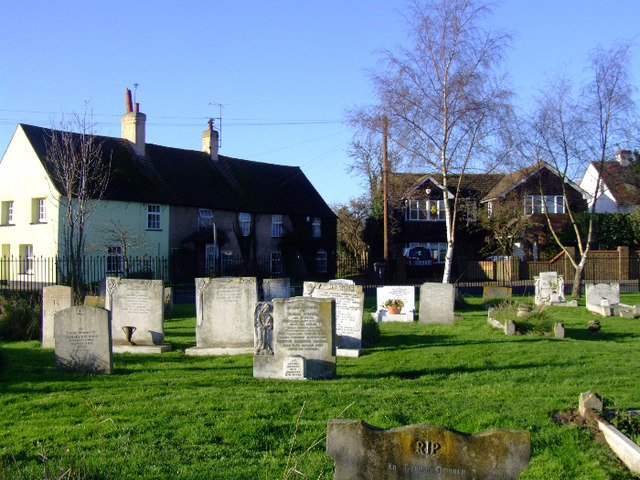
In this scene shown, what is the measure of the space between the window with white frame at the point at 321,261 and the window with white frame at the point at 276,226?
131 inches

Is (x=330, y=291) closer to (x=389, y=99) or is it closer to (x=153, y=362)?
(x=153, y=362)

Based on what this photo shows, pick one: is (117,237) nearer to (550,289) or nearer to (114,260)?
(114,260)

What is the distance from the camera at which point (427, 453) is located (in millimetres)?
3666

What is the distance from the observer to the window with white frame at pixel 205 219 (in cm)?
3566

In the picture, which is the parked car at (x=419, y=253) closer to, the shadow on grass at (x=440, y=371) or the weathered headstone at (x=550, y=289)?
the weathered headstone at (x=550, y=289)

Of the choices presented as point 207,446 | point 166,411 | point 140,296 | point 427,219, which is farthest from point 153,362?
point 427,219

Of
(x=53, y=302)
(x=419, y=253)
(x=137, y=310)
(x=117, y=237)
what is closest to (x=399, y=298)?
(x=137, y=310)

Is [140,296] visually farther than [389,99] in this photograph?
No

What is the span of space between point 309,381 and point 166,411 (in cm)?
275

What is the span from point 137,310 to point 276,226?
1048 inches

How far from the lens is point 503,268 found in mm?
35562

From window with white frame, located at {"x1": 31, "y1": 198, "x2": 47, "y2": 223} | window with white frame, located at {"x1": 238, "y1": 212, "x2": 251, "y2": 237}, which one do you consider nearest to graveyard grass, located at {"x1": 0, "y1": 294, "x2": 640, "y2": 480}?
window with white frame, located at {"x1": 31, "y1": 198, "x2": 47, "y2": 223}

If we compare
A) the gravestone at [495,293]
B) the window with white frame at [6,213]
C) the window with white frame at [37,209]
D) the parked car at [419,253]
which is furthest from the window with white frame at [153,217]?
the gravestone at [495,293]

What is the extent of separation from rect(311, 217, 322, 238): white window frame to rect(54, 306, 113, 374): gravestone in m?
31.6
